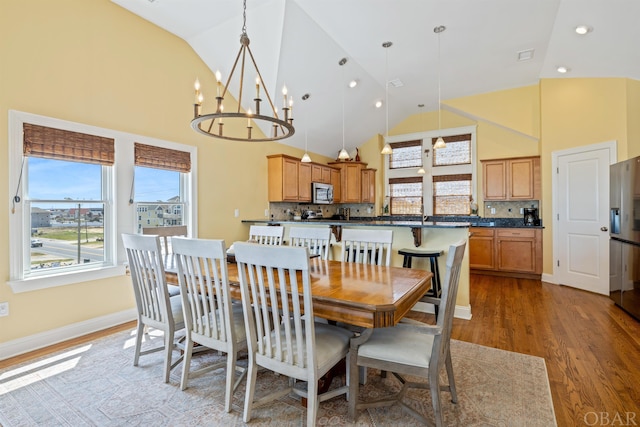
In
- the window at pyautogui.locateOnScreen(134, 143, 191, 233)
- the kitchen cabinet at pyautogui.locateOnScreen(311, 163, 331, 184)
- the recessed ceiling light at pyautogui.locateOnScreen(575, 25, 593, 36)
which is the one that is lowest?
the window at pyautogui.locateOnScreen(134, 143, 191, 233)

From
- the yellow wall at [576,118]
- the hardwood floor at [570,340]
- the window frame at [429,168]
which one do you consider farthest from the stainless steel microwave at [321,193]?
the yellow wall at [576,118]

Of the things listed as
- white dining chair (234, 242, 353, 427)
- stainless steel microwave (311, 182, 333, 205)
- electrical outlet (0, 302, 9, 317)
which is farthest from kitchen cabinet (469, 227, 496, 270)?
electrical outlet (0, 302, 9, 317)

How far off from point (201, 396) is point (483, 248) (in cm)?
542

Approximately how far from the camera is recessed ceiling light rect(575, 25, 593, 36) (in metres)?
3.60

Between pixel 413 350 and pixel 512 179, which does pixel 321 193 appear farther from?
pixel 413 350

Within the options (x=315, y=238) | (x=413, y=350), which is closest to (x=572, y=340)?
(x=413, y=350)

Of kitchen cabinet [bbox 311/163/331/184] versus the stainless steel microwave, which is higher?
kitchen cabinet [bbox 311/163/331/184]

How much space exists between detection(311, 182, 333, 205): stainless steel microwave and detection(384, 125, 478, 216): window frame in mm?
1629

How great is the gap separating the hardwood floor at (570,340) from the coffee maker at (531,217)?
1257 millimetres

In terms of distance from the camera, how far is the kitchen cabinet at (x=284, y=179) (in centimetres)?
552

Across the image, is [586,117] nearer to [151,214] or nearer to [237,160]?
[237,160]

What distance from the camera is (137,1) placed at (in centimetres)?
335

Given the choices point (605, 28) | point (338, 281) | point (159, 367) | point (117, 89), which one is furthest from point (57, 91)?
point (605, 28)

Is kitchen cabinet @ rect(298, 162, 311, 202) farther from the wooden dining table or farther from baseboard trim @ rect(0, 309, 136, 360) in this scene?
the wooden dining table
